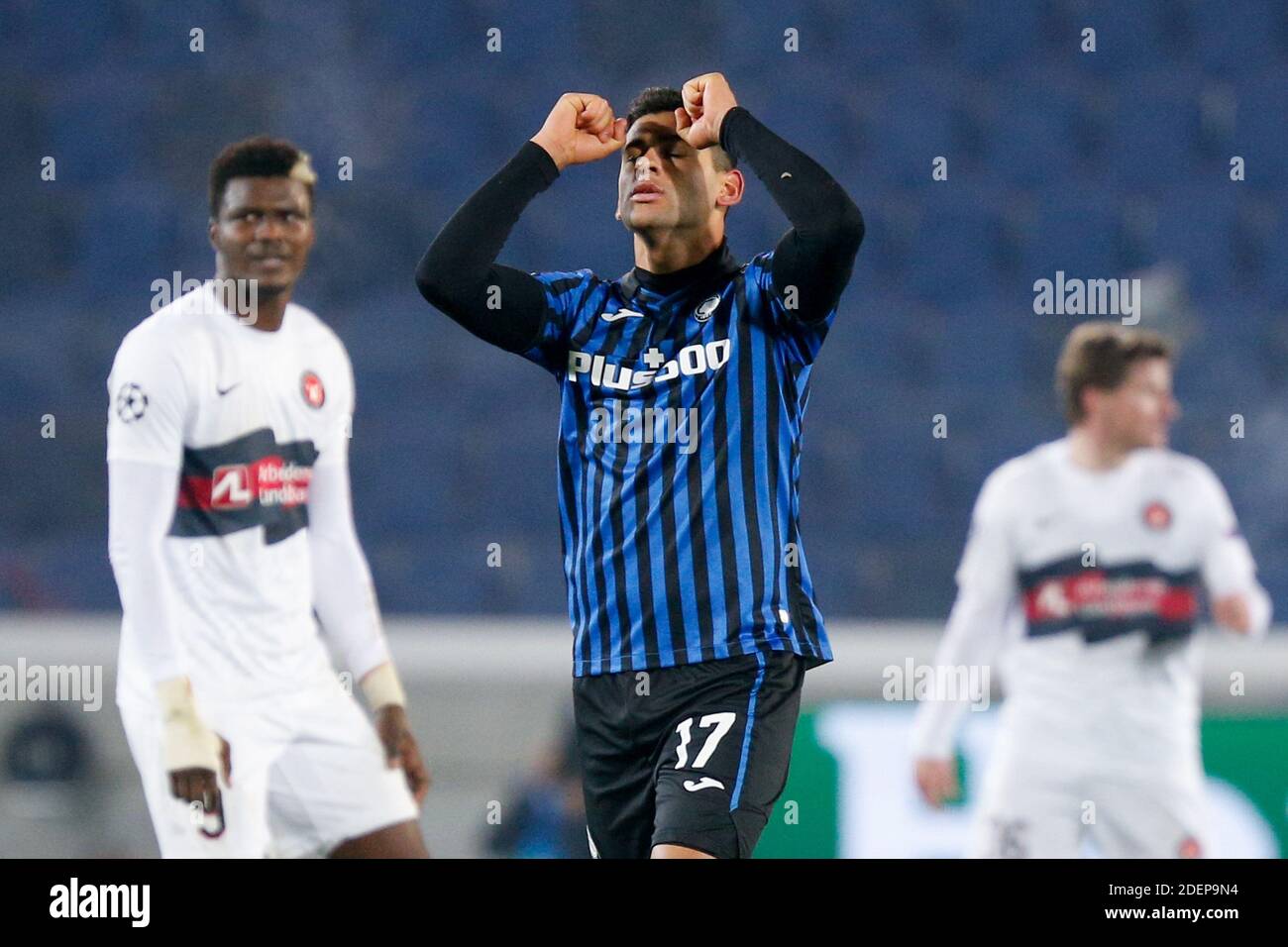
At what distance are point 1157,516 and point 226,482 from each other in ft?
9.23

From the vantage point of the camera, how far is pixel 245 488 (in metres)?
4.04

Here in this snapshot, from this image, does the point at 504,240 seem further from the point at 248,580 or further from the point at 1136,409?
the point at 1136,409

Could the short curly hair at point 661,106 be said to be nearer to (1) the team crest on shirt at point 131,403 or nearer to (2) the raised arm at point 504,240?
(2) the raised arm at point 504,240

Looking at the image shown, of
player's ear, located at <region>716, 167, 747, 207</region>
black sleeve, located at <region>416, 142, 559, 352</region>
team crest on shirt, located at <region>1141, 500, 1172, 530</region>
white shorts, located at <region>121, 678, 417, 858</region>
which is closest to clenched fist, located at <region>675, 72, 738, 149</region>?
player's ear, located at <region>716, 167, 747, 207</region>

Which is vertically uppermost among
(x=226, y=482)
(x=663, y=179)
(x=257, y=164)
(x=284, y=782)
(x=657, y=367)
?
(x=257, y=164)

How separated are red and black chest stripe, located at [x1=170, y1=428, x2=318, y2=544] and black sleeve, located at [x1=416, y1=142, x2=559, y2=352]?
101 centimetres

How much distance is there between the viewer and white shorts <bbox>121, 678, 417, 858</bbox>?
3867 mm

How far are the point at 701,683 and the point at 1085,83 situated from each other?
15.6 ft

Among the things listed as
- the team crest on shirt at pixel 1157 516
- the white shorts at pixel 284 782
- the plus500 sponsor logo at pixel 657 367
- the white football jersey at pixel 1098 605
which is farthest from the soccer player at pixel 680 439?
the team crest on shirt at pixel 1157 516

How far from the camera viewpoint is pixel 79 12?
7090 mm

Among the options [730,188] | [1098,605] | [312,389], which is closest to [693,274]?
[730,188]

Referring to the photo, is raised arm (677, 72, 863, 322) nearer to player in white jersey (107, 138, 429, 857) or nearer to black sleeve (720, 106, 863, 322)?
black sleeve (720, 106, 863, 322)

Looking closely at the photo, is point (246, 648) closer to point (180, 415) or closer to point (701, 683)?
point (180, 415)

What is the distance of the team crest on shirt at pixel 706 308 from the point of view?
3.19 m
